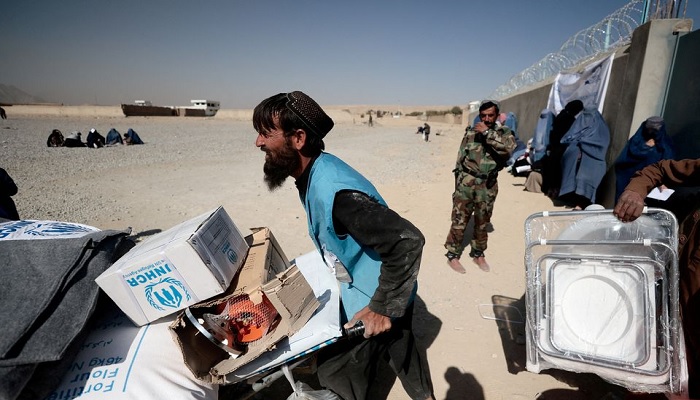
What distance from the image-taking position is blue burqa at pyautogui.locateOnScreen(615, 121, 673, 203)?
4320 mm

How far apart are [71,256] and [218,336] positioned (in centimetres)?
71

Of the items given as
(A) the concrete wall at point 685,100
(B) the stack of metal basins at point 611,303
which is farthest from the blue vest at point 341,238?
(A) the concrete wall at point 685,100

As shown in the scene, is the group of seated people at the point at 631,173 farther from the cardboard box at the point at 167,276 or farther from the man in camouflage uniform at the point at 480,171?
the cardboard box at the point at 167,276

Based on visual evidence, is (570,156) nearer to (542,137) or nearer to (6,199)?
(542,137)

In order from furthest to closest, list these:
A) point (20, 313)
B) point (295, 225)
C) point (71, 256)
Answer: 1. point (295, 225)
2. point (71, 256)
3. point (20, 313)

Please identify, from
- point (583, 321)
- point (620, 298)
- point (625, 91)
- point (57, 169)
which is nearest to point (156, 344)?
point (583, 321)

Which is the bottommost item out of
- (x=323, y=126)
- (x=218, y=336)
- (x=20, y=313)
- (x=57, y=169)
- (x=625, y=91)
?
(x=57, y=169)

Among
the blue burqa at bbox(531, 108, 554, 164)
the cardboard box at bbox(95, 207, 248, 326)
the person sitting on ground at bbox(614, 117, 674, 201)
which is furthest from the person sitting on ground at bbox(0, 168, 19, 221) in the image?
the blue burqa at bbox(531, 108, 554, 164)

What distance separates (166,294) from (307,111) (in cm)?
106

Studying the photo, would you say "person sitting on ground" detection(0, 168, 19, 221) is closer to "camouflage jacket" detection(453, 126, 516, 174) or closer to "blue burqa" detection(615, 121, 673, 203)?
"camouflage jacket" detection(453, 126, 516, 174)

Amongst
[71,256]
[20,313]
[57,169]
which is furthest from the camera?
[57,169]

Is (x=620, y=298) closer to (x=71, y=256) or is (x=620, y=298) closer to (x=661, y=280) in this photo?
(x=661, y=280)

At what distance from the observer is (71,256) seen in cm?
141

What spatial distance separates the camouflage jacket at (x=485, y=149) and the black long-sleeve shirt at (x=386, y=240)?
2.57 m
